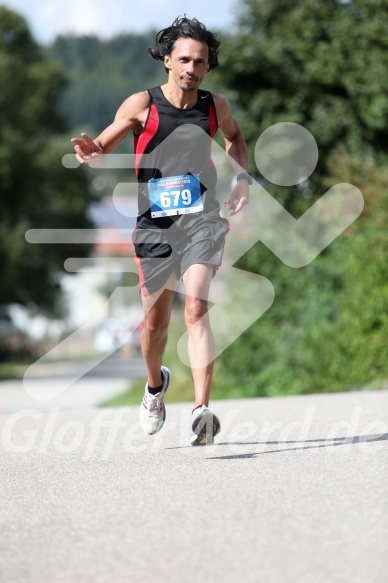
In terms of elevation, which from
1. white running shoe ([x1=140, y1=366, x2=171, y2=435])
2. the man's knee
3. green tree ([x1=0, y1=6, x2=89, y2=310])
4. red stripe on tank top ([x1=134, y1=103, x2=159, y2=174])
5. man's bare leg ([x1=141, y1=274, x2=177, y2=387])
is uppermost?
red stripe on tank top ([x1=134, y1=103, x2=159, y2=174])

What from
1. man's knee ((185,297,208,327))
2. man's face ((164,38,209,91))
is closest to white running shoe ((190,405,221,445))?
man's knee ((185,297,208,327))

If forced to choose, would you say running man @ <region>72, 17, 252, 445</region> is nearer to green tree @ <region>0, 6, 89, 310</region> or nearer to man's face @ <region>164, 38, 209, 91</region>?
man's face @ <region>164, 38, 209, 91</region>

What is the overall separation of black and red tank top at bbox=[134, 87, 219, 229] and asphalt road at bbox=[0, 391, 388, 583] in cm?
142

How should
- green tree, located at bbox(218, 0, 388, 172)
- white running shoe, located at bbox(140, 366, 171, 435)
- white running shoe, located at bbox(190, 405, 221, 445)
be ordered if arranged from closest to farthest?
white running shoe, located at bbox(190, 405, 221, 445) → white running shoe, located at bbox(140, 366, 171, 435) → green tree, located at bbox(218, 0, 388, 172)

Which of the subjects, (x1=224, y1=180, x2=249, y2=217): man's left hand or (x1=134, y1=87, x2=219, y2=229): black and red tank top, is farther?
(x1=224, y1=180, x2=249, y2=217): man's left hand

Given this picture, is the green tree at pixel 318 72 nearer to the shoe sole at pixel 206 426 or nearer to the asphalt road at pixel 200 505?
the asphalt road at pixel 200 505

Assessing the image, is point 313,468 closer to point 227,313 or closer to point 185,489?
point 185,489

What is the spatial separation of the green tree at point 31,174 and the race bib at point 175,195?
30313mm

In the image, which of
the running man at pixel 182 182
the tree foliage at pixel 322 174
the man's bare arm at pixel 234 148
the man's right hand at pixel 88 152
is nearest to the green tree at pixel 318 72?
the tree foliage at pixel 322 174

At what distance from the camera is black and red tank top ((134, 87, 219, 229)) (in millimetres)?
6316

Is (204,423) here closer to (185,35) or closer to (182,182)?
(182,182)

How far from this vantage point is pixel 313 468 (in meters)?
5.43

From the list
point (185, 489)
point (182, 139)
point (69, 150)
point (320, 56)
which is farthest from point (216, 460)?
point (69, 150)

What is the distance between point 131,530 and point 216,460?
1.87m
